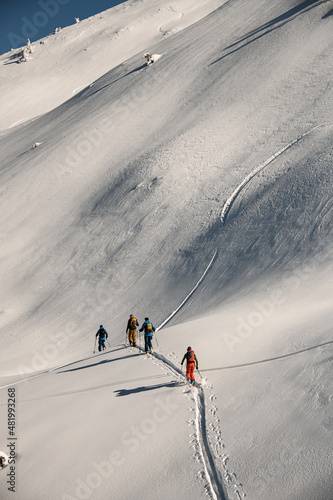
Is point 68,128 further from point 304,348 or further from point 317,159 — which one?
point 304,348

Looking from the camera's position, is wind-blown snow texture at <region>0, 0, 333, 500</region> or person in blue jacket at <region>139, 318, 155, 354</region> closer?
wind-blown snow texture at <region>0, 0, 333, 500</region>

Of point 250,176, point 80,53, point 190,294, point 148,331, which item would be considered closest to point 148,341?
point 148,331

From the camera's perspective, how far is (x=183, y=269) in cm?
2794

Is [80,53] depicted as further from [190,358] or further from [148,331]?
[190,358]

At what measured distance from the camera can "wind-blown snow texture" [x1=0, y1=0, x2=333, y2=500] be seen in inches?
443

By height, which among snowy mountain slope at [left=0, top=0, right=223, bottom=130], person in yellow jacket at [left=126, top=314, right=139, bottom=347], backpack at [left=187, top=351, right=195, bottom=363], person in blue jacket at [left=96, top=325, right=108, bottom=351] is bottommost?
backpack at [left=187, top=351, right=195, bottom=363]

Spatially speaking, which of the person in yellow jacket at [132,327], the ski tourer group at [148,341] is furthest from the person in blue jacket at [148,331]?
the person in yellow jacket at [132,327]

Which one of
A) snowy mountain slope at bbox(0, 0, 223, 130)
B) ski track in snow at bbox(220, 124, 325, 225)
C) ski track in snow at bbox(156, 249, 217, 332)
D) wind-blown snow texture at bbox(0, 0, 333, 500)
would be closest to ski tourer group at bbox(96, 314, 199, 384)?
wind-blown snow texture at bbox(0, 0, 333, 500)

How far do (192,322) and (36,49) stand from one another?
89716 millimetres

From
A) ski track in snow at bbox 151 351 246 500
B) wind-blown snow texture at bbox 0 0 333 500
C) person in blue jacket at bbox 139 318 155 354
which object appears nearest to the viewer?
ski track in snow at bbox 151 351 246 500

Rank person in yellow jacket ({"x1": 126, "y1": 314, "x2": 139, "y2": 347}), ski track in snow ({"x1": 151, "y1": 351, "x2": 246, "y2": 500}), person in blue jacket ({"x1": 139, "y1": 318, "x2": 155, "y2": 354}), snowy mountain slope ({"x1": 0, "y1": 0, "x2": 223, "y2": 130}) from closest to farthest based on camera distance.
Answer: ski track in snow ({"x1": 151, "y1": 351, "x2": 246, "y2": 500}) → person in blue jacket ({"x1": 139, "y1": 318, "x2": 155, "y2": 354}) → person in yellow jacket ({"x1": 126, "y1": 314, "x2": 139, "y2": 347}) → snowy mountain slope ({"x1": 0, "y1": 0, "x2": 223, "y2": 130})

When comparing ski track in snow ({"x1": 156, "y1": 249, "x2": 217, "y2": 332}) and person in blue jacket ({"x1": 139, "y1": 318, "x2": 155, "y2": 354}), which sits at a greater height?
ski track in snow ({"x1": 156, "y1": 249, "x2": 217, "y2": 332})

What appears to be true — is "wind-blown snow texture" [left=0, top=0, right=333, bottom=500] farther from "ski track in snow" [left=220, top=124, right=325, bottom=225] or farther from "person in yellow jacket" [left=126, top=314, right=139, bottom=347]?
"person in yellow jacket" [left=126, top=314, right=139, bottom=347]

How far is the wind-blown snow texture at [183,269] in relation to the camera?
11.2m
